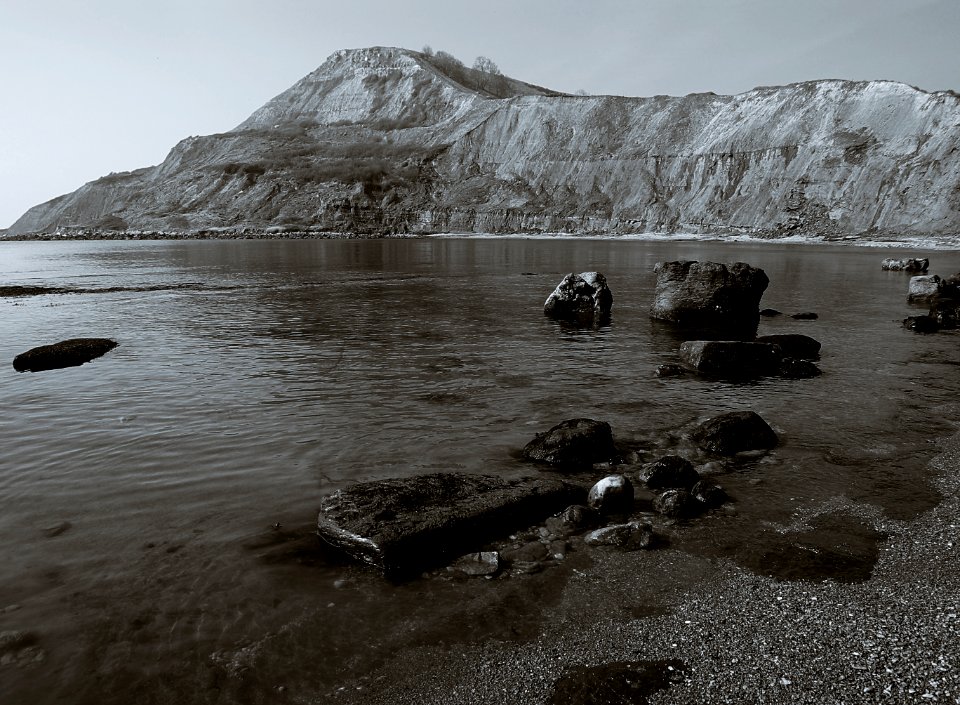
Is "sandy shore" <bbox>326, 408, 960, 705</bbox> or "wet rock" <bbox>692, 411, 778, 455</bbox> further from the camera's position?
"wet rock" <bbox>692, 411, 778, 455</bbox>

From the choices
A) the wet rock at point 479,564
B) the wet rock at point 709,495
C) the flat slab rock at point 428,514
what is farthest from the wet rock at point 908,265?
the wet rock at point 479,564

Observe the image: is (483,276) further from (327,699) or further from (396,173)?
(396,173)

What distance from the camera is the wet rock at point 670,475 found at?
886 centimetres

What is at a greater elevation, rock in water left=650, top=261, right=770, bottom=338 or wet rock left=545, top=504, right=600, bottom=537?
rock in water left=650, top=261, right=770, bottom=338

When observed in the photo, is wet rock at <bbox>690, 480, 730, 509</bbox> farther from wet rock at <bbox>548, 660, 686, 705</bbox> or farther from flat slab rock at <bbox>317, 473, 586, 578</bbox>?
wet rock at <bbox>548, 660, 686, 705</bbox>

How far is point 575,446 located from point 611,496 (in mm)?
1915

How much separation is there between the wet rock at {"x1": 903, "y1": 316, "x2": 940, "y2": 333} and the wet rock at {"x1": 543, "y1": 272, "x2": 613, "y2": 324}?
11.5m

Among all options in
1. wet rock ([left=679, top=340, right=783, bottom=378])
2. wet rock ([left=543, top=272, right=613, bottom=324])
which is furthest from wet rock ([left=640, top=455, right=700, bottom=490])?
wet rock ([left=543, top=272, right=613, bottom=324])

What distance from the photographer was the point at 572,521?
7.81 meters

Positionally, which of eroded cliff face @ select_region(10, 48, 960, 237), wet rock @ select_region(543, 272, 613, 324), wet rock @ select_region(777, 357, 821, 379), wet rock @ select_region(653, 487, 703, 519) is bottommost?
wet rock @ select_region(653, 487, 703, 519)

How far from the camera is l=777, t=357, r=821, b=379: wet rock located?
15.9 metres

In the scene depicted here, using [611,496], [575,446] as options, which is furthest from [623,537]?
[575,446]

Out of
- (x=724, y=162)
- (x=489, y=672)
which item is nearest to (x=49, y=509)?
(x=489, y=672)

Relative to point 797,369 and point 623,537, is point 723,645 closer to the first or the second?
point 623,537
